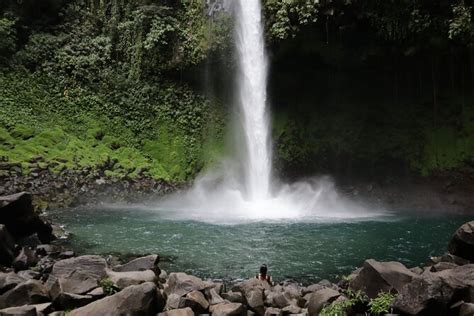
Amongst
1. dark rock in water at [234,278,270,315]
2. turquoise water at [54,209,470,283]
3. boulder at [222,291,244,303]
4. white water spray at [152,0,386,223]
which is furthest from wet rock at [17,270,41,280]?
white water spray at [152,0,386,223]

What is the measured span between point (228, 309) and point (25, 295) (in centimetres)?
319

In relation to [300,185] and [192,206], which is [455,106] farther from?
[192,206]

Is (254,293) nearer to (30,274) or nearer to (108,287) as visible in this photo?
(108,287)

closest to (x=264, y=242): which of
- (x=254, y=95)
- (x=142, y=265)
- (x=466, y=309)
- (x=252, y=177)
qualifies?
(x=142, y=265)

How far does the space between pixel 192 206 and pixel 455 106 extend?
1502 centimetres

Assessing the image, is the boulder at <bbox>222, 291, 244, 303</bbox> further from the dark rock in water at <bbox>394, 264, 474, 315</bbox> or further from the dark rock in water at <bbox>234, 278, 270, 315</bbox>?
the dark rock in water at <bbox>394, 264, 474, 315</bbox>

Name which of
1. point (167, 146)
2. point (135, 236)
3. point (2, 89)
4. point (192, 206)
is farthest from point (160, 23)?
point (135, 236)

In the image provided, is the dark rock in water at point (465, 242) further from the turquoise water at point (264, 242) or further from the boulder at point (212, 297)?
the boulder at point (212, 297)

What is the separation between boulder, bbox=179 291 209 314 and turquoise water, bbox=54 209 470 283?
269 cm

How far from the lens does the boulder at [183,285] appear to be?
7.43m

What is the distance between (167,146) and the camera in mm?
26188

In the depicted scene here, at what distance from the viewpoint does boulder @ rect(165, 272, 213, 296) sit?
24.4 ft

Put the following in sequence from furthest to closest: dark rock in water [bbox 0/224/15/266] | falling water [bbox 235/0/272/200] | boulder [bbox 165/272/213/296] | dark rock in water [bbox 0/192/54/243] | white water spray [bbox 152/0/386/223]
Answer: falling water [bbox 235/0/272/200] → white water spray [bbox 152/0/386/223] → dark rock in water [bbox 0/192/54/243] → dark rock in water [bbox 0/224/15/266] → boulder [bbox 165/272/213/296]

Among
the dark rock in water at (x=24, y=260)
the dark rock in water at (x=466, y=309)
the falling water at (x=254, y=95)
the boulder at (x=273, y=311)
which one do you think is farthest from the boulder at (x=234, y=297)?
the falling water at (x=254, y=95)
